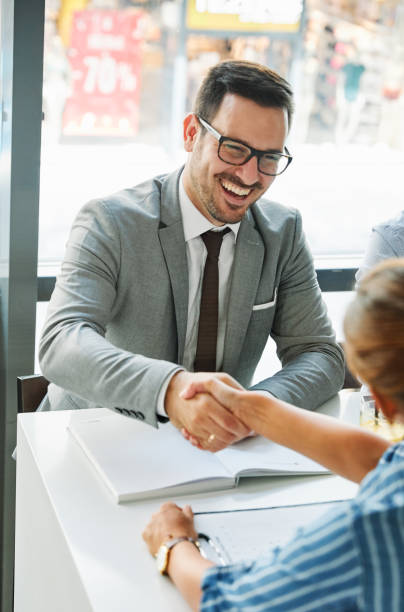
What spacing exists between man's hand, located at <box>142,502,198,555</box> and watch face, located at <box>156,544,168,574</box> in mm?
17

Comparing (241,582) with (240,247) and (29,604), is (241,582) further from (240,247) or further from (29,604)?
(240,247)

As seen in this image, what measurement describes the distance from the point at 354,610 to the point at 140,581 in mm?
390

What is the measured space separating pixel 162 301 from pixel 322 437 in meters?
0.82

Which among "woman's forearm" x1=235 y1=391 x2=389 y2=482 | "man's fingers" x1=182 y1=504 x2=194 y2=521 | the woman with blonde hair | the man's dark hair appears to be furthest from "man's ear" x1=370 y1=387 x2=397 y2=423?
the man's dark hair

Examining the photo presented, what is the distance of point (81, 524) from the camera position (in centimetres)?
136

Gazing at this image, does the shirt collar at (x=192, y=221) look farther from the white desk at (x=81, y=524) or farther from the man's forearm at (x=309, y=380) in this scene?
the white desk at (x=81, y=524)

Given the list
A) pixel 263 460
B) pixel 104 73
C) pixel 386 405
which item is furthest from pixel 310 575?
pixel 104 73

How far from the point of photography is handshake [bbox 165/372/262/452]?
4.99 feet

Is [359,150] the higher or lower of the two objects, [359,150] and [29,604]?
the higher

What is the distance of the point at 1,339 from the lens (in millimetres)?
2760

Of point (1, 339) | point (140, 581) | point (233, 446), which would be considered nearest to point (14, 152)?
point (1, 339)

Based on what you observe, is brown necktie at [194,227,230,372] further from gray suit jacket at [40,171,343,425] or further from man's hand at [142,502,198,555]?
man's hand at [142,502,198,555]

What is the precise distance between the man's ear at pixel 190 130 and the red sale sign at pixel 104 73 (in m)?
0.71

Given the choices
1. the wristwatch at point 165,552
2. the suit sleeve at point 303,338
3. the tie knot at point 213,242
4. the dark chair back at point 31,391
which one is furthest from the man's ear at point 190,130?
the wristwatch at point 165,552
